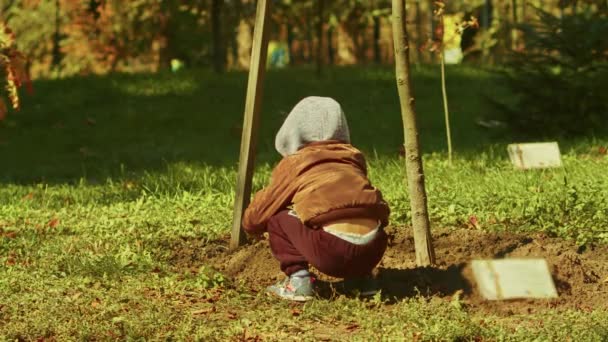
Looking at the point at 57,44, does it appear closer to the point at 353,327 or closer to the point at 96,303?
the point at 96,303

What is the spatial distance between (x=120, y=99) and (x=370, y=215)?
1095 centimetres

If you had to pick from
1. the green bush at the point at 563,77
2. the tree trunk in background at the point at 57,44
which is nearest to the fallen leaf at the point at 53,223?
the green bush at the point at 563,77

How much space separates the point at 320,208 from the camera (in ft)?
18.3

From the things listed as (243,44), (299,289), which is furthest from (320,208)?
(243,44)

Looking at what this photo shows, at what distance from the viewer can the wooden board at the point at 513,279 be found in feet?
18.6

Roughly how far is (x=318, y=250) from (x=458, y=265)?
928 mm

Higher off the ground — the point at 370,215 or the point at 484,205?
the point at 370,215

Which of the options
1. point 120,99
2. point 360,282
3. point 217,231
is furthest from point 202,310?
point 120,99

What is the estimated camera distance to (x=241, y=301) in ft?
18.9

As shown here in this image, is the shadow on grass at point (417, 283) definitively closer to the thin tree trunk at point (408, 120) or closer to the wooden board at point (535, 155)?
the thin tree trunk at point (408, 120)

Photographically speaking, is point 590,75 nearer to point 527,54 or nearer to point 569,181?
point 527,54

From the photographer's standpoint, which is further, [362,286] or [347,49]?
[347,49]

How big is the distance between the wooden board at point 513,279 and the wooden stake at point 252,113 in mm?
1602

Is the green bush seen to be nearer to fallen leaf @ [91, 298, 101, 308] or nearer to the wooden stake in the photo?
the wooden stake
